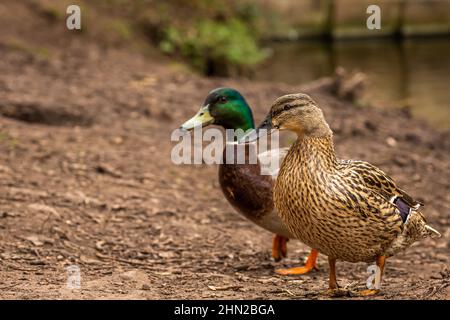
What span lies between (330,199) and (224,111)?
1760 mm

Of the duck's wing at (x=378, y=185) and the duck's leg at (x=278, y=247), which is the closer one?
the duck's wing at (x=378, y=185)

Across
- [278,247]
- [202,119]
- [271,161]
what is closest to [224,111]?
[202,119]

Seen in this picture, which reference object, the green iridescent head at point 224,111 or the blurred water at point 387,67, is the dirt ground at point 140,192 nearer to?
the green iridescent head at point 224,111

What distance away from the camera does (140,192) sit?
21.4 feet

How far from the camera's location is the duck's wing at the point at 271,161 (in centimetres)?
532

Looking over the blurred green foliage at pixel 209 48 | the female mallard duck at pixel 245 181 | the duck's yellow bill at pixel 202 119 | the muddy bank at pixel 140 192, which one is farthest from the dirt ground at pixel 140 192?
the blurred green foliage at pixel 209 48

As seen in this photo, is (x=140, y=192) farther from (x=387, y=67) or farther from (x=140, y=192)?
(x=387, y=67)

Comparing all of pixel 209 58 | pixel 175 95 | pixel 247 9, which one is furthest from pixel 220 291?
pixel 247 9

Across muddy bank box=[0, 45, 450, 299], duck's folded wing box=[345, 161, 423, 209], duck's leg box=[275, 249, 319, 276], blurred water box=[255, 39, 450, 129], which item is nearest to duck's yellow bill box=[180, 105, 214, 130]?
muddy bank box=[0, 45, 450, 299]

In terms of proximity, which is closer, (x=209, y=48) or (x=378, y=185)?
(x=378, y=185)

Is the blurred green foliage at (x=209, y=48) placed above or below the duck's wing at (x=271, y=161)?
above

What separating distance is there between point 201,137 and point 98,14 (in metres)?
4.80

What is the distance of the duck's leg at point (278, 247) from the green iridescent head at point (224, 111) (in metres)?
0.82

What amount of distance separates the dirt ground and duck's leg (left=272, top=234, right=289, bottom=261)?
9 cm
